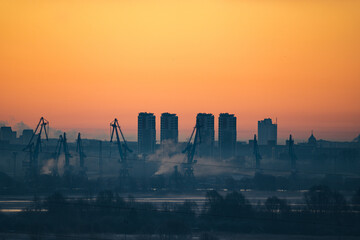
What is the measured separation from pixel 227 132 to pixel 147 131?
10909 mm

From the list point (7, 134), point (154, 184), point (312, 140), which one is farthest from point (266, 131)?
point (154, 184)

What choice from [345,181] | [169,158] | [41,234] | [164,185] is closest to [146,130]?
[169,158]

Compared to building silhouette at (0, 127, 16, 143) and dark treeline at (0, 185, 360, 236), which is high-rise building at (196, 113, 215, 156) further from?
dark treeline at (0, 185, 360, 236)

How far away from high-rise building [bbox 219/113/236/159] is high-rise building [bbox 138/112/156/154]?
9262mm

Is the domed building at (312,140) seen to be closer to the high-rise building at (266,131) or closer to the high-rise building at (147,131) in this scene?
the high-rise building at (266,131)

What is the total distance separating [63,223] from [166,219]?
4.95 metres

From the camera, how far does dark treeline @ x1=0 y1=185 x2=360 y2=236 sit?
32.2 m

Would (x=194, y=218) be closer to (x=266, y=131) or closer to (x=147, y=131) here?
(x=147, y=131)

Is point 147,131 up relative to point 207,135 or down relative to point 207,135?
up

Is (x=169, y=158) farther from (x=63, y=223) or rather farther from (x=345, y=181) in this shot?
(x=63, y=223)

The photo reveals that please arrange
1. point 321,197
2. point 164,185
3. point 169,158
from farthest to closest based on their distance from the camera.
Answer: point 169,158, point 164,185, point 321,197

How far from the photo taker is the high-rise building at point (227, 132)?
94875 mm

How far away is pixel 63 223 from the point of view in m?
32.9

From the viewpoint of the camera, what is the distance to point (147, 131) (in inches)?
3755
